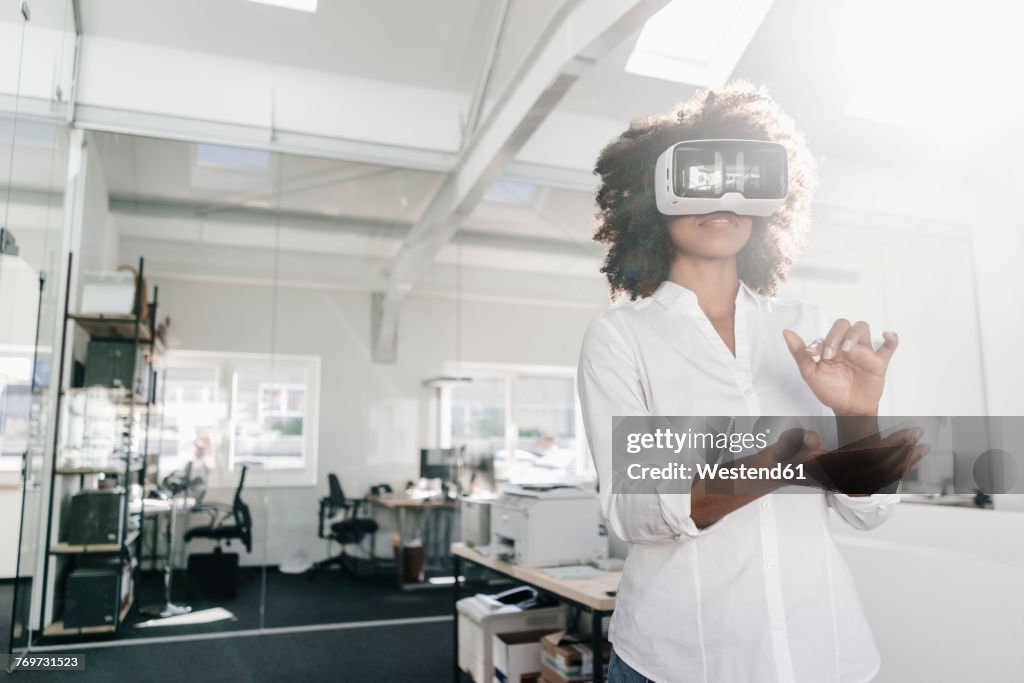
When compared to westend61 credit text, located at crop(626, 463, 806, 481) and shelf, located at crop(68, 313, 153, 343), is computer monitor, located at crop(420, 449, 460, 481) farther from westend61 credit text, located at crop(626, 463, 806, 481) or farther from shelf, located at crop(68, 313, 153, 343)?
westend61 credit text, located at crop(626, 463, 806, 481)

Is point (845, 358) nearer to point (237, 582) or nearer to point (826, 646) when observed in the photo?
point (826, 646)

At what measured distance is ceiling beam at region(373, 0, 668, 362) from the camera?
2.98m

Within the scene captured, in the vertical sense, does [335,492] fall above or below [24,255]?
below

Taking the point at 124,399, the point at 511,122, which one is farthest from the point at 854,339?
the point at 124,399

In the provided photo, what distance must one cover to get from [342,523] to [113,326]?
5.74 feet

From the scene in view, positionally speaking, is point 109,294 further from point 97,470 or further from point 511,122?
point 511,122

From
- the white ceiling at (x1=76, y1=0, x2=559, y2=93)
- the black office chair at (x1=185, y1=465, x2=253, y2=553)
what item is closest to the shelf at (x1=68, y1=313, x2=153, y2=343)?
the black office chair at (x1=185, y1=465, x2=253, y2=553)

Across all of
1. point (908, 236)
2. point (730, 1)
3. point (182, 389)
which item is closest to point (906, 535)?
point (908, 236)

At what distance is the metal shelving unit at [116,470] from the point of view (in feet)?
12.7

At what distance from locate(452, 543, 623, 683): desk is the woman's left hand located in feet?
3.97

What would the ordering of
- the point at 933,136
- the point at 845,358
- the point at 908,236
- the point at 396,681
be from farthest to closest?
1. the point at 396,681
2. the point at 908,236
3. the point at 933,136
4. the point at 845,358

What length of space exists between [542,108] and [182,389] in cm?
261

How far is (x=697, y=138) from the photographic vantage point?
3.20 ft

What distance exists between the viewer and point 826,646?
0.80m
